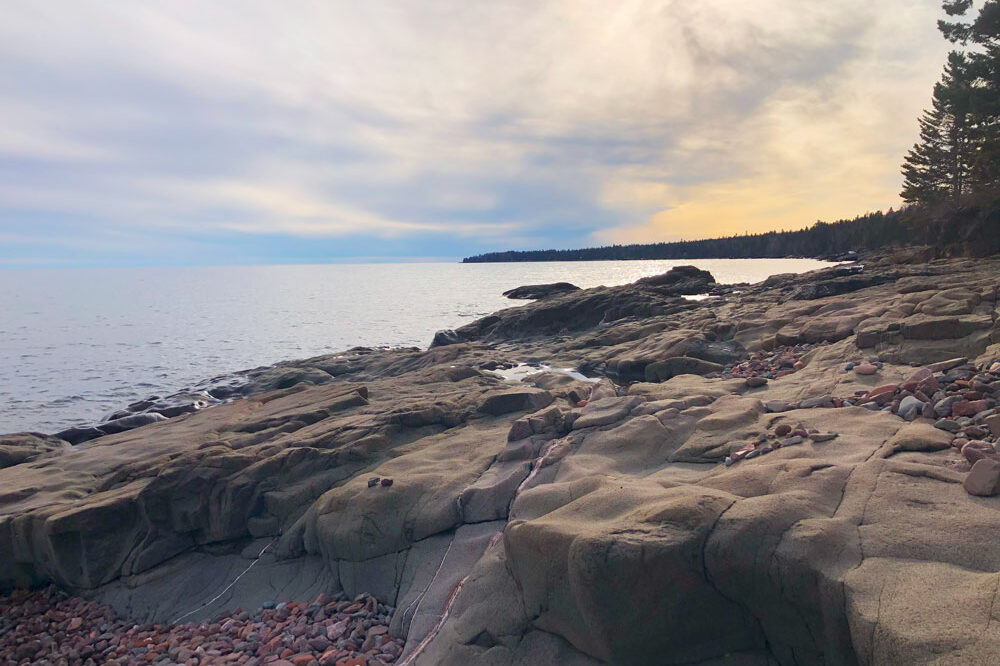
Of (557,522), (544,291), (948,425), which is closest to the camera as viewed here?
(557,522)

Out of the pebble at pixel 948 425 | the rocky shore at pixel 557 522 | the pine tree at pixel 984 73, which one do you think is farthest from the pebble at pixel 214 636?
the pine tree at pixel 984 73

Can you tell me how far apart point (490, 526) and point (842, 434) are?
4237 millimetres

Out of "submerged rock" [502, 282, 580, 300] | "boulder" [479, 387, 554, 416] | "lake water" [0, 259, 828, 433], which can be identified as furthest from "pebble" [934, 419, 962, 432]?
"submerged rock" [502, 282, 580, 300]

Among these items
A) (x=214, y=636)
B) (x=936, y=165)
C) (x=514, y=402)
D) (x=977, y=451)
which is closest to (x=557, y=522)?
(x=977, y=451)

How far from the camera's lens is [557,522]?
539 cm

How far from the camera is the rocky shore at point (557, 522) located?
4.23 meters

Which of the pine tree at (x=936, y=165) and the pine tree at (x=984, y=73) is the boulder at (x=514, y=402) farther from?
the pine tree at (x=936, y=165)

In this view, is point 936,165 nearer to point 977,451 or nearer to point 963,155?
point 963,155

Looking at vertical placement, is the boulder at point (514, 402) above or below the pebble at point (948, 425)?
below

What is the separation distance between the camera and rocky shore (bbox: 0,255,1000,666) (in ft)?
13.9

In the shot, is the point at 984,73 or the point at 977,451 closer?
the point at 977,451

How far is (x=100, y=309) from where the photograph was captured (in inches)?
2800

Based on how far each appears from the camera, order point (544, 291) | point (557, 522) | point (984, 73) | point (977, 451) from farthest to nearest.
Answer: point (544, 291), point (984, 73), point (557, 522), point (977, 451)

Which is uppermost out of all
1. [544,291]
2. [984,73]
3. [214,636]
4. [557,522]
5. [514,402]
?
[984,73]
